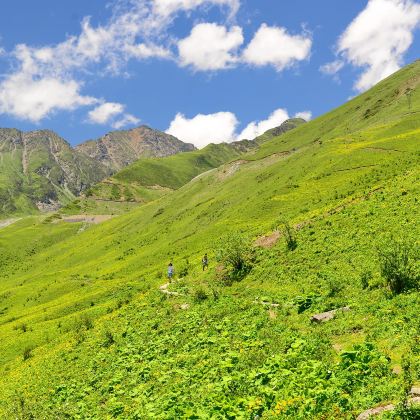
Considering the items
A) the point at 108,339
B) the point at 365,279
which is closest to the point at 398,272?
the point at 365,279

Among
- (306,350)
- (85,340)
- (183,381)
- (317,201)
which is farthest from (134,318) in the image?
(317,201)

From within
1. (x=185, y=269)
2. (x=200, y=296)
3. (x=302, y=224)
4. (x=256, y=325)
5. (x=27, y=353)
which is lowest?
(x=256, y=325)

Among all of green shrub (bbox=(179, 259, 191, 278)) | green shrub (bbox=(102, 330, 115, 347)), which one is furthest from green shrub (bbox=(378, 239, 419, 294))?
green shrub (bbox=(179, 259, 191, 278))

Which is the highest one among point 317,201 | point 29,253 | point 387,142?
point 29,253

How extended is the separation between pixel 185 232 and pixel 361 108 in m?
124

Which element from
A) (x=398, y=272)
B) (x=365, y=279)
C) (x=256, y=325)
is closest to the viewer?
(x=398, y=272)

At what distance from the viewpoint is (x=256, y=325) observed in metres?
28.3

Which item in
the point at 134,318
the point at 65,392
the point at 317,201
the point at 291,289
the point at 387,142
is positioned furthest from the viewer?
the point at 387,142

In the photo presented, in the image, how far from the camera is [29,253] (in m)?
191

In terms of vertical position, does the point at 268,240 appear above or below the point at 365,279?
above

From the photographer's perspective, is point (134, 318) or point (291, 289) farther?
point (134, 318)

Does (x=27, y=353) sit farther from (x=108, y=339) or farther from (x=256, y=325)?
(x=256, y=325)

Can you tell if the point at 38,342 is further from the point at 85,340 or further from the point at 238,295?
the point at 238,295

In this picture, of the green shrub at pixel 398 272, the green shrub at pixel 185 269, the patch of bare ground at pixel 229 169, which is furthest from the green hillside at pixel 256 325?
the patch of bare ground at pixel 229 169
